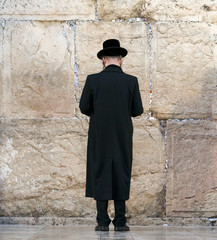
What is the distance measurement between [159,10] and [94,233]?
238 cm

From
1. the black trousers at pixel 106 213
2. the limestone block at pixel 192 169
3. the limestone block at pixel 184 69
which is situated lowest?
the black trousers at pixel 106 213

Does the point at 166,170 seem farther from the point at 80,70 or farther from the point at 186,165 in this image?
the point at 80,70

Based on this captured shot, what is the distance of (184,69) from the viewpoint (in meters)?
6.06

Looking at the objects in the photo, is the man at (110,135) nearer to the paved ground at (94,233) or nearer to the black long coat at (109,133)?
the black long coat at (109,133)

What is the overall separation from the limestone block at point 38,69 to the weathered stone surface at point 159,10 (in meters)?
0.45

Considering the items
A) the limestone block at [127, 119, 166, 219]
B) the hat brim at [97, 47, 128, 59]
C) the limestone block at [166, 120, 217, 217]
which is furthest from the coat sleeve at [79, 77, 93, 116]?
the limestone block at [166, 120, 217, 217]

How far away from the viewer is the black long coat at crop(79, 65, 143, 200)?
5.27 metres

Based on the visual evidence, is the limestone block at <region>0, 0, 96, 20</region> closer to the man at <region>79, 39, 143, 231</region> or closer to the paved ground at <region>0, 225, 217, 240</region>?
the man at <region>79, 39, 143, 231</region>

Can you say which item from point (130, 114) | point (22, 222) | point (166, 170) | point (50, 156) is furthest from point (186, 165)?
point (22, 222)

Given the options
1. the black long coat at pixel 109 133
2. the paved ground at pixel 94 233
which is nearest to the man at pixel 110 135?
the black long coat at pixel 109 133

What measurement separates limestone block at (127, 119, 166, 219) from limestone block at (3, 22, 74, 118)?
800mm

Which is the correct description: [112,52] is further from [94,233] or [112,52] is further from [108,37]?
[94,233]

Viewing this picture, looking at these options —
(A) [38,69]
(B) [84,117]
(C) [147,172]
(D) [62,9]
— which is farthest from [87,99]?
(D) [62,9]

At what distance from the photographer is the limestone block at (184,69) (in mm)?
6043
